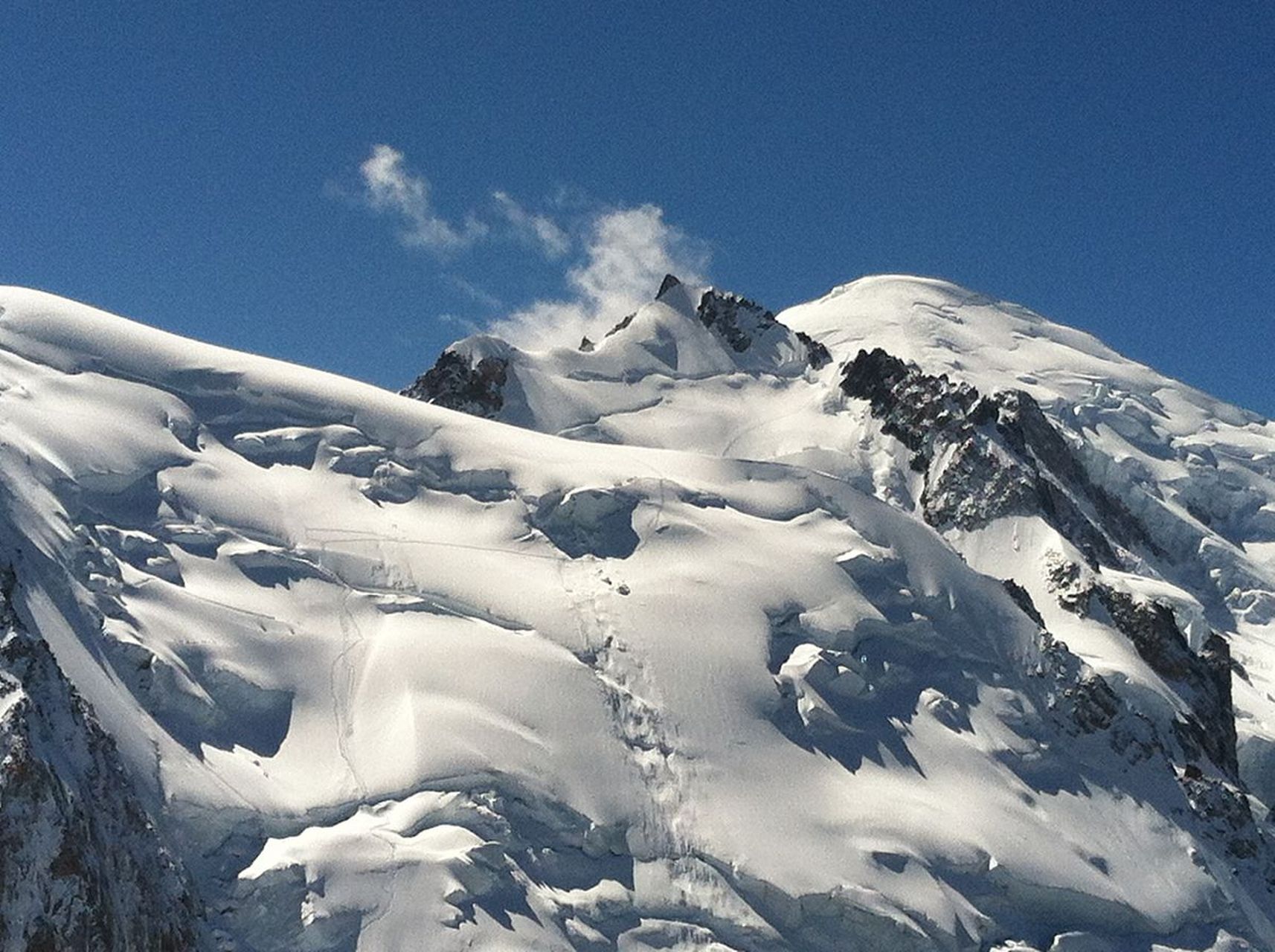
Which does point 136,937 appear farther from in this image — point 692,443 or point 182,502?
point 692,443

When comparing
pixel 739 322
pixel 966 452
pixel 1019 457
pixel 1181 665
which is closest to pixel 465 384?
pixel 739 322

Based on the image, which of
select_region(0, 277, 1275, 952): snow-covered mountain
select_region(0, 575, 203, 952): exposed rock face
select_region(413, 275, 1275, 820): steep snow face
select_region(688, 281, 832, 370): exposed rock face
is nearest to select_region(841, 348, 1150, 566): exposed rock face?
select_region(413, 275, 1275, 820): steep snow face

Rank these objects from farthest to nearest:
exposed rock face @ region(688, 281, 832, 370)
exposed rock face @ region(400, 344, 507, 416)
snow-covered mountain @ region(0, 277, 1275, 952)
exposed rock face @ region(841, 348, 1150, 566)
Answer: exposed rock face @ region(688, 281, 832, 370), exposed rock face @ region(400, 344, 507, 416), exposed rock face @ region(841, 348, 1150, 566), snow-covered mountain @ region(0, 277, 1275, 952)

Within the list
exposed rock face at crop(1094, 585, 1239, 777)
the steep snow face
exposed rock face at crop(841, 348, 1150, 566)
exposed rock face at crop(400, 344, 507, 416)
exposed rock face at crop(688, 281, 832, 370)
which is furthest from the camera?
exposed rock face at crop(688, 281, 832, 370)

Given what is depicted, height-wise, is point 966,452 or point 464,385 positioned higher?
point 966,452

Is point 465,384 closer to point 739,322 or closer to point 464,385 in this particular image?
point 464,385

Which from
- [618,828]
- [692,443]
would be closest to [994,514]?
[692,443]

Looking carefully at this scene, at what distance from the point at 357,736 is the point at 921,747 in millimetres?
21626

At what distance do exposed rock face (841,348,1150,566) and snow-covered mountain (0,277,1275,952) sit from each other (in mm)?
357

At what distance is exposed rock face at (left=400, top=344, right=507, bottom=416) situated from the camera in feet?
268

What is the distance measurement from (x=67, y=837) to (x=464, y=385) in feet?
178

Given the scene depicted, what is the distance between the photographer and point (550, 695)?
156 ft

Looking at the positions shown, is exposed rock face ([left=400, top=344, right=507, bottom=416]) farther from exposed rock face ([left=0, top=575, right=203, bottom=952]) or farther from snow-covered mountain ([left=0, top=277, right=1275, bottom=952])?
exposed rock face ([left=0, top=575, right=203, bottom=952])

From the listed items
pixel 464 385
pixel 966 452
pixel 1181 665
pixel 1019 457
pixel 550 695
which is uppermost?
pixel 1019 457
